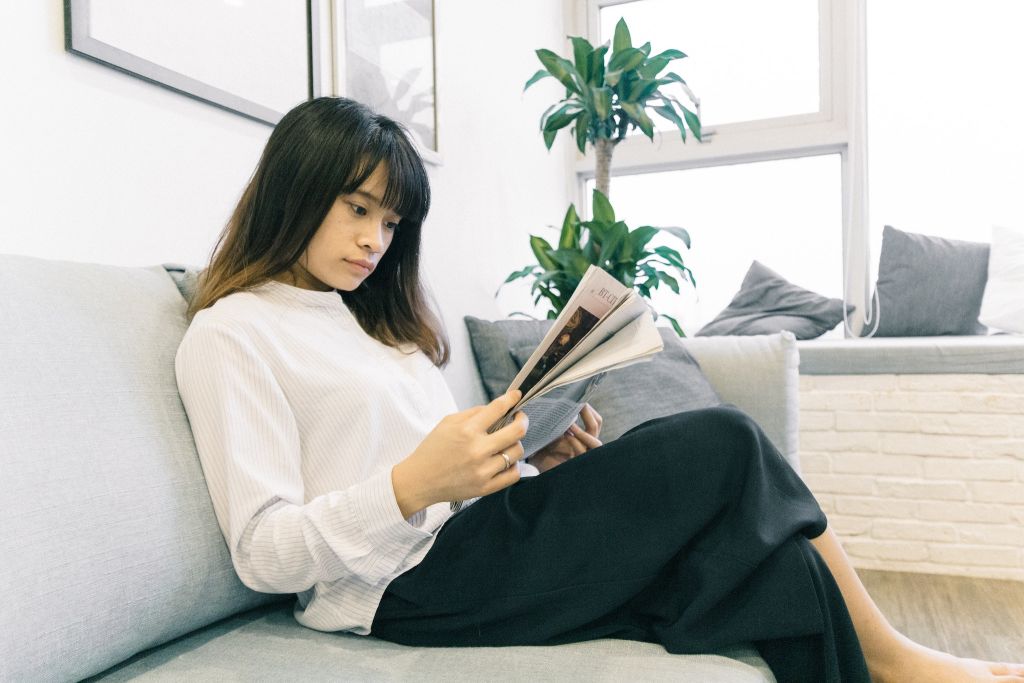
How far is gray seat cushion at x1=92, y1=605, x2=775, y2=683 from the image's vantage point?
75 centimetres

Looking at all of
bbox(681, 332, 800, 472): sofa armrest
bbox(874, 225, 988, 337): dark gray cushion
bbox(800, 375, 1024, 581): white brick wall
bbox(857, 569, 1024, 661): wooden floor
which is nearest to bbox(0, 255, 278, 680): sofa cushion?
bbox(681, 332, 800, 472): sofa armrest

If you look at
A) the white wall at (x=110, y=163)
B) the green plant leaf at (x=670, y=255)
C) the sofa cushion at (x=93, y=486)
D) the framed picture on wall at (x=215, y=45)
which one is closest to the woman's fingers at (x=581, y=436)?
the sofa cushion at (x=93, y=486)

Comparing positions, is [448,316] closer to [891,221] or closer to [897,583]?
[897,583]

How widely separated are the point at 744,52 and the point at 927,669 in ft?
8.68

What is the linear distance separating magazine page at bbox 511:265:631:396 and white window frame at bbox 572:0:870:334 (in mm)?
2362

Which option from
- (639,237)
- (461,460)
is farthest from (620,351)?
(639,237)

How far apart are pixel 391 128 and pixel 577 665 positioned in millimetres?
738

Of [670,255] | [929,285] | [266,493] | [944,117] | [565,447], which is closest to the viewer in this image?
[266,493]

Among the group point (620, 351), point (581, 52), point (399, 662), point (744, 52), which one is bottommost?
point (399, 662)

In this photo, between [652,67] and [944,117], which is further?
[944,117]

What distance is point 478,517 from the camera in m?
0.92

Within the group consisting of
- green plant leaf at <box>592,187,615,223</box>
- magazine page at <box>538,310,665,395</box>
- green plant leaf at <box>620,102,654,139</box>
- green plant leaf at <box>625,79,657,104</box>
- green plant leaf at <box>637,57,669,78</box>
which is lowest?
magazine page at <box>538,310,665,395</box>

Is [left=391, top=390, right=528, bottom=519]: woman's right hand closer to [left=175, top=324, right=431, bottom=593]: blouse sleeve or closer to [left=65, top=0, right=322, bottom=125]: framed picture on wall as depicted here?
[left=175, top=324, right=431, bottom=593]: blouse sleeve

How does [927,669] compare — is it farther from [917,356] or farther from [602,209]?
[917,356]
